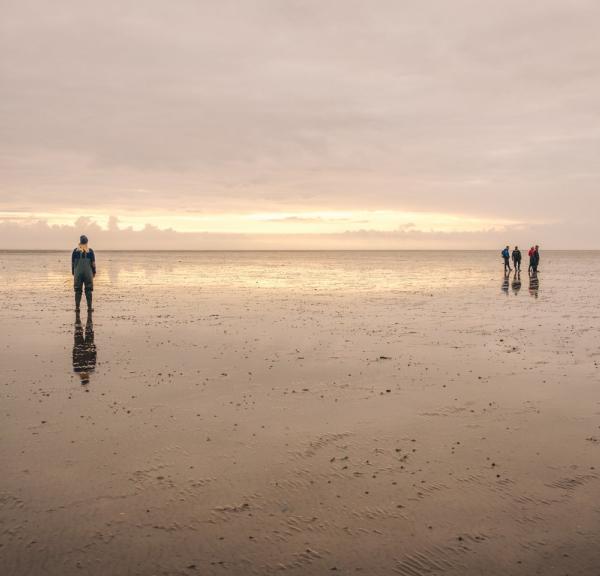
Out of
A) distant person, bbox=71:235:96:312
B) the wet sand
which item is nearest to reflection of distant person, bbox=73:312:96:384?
the wet sand

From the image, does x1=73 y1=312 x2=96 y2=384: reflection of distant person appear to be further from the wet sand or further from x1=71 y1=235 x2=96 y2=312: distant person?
x1=71 y1=235 x2=96 y2=312: distant person

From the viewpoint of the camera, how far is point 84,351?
14422 millimetres

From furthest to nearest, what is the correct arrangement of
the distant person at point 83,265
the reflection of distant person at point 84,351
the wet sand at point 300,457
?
the distant person at point 83,265 < the reflection of distant person at point 84,351 < the wet sand at point 300,457

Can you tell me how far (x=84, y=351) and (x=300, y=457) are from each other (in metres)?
9.28

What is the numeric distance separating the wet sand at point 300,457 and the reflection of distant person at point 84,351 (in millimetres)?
110

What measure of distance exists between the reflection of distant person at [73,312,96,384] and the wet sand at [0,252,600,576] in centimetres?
11

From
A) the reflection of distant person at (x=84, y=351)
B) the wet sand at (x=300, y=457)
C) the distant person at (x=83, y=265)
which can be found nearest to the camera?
the wet sand at (x=300, y=457)

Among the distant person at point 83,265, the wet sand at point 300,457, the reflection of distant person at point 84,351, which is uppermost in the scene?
the distant person at point 83,265

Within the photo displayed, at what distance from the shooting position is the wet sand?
514 centimetres

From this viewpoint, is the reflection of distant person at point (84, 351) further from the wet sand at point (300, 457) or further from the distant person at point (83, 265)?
the distant person at point (83, 265)

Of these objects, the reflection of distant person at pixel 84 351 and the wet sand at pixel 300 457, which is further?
the reflection of distant person at pixel 84 351

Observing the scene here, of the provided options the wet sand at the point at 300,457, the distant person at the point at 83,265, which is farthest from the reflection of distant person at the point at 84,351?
the distant person at the point at 83,265

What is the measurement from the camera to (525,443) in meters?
7.83

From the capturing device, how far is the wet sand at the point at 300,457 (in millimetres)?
5137
